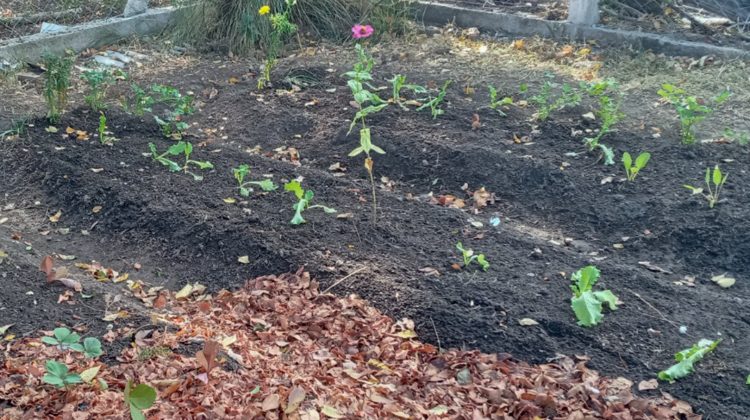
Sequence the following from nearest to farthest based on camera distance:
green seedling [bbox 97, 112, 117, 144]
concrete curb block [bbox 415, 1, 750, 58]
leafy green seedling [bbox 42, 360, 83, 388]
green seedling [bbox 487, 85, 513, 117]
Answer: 1. leafy green seedling [bbox 42, 360, 83, 388]
2. green seedling [bbox 97, 112, 117, 144]
3. green seedling [bbox 487, 85, 513, 117]
4. concrete curb block [bbox 415, 1, 750, 58]

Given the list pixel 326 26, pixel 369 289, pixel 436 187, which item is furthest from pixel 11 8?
pixel 369 289

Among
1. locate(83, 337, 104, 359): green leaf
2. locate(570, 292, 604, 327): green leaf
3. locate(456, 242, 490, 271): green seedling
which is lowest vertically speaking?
locate(456, 242, 490, 271): green seedling

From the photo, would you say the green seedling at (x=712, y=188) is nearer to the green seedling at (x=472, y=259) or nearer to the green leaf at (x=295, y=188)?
the green seedling at (x=472, y=259)

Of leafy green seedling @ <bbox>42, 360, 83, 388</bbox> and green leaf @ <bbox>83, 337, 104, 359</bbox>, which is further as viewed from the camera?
green leaf @ <bbox>83, 337, 104, 359</bbox>

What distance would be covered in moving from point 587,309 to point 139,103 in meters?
3.22

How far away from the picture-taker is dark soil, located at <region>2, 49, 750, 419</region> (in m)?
3.19

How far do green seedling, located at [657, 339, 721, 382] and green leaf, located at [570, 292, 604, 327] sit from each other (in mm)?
316

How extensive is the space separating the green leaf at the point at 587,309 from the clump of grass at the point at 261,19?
14.3 ft

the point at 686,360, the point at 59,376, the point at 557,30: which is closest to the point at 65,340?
the point at 59,376

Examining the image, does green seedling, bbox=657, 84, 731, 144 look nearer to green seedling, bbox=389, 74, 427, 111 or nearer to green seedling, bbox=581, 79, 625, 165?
green seedling, bbox=581, 79, 625, 165

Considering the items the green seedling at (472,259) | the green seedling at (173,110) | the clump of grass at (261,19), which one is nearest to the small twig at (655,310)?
the green seedling at (472,259)

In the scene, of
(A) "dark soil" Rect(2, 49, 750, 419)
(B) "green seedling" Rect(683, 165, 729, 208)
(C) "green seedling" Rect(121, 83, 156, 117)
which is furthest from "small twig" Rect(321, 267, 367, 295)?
(C) "green seedling" Rect(121, 83, 156, 117)

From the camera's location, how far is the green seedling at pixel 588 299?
3162 mm

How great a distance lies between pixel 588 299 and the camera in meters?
3.18
